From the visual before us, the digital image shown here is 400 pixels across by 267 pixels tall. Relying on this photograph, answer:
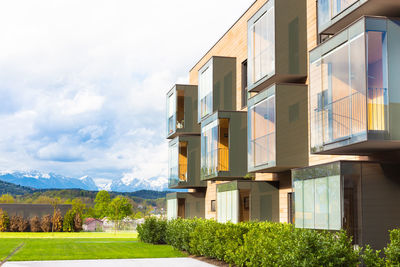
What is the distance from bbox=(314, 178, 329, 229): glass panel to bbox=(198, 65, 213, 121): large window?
45.1 ft

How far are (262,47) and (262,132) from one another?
328 cm

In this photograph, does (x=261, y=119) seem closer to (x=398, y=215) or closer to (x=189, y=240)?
(x=189, y=240)

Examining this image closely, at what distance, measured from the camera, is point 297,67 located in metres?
20.1

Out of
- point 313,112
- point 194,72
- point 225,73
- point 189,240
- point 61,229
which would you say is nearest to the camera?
point 313,112

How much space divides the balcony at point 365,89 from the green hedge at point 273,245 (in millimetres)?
2434

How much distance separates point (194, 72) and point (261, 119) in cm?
1762

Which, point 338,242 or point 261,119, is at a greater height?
point 261,119

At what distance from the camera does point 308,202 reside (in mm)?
15766

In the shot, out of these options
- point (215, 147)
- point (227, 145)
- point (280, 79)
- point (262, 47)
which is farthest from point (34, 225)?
point (280, 79)

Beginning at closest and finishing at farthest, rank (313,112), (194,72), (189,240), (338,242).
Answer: (338,242) → (313,112) → (189,240) → (194,72)

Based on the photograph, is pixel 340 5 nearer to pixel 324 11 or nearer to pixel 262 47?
pixel 324 11

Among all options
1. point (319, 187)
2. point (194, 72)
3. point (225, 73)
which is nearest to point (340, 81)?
point (319, 187)

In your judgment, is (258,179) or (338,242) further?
(258,179)

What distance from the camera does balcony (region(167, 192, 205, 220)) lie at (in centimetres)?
3456
